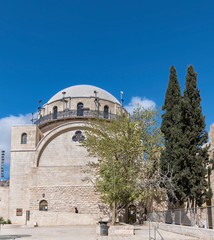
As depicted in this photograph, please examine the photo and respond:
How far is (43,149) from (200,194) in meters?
16.7

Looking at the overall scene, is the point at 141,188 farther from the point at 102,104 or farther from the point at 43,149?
the point at 102,104

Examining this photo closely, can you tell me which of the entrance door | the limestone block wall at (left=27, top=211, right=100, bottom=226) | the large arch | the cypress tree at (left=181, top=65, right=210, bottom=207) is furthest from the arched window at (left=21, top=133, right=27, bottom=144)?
the cypress tree at (left=181, top=65, right=210, bottom=207)

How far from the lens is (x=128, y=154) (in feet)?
66.4

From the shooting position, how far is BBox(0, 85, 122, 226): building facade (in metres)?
25.2

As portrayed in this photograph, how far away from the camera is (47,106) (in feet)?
113

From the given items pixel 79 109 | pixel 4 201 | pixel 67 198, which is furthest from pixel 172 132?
pixel 4 201

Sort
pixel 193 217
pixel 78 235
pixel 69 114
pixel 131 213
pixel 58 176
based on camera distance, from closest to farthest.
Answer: pixel 193 217
pixel 78 235
pixel 131 213
pixel 58 176
pixel 69 114

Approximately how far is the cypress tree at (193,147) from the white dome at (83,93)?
1748cm

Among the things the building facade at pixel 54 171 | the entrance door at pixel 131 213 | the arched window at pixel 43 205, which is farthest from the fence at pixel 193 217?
the arched window at pixel 43 205

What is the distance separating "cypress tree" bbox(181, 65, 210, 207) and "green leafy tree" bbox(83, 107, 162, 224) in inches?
103

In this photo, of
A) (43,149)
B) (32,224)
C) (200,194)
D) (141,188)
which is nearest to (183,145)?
(200,194)

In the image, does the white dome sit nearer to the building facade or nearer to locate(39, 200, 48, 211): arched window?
the building facade

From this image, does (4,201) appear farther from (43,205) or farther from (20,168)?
(43,205)

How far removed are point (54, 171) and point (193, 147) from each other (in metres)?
13.7
